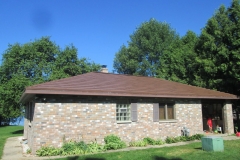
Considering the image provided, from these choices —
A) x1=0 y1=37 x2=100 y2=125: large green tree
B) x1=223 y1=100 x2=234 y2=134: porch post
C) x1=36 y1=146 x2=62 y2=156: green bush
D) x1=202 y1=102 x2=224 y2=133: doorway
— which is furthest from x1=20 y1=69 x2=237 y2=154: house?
x1=0 y1=37 x2=100 y2=125: large green tree

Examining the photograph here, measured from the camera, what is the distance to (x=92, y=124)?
36.7 feet

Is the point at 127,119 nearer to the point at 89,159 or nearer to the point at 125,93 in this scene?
the point at 125,93

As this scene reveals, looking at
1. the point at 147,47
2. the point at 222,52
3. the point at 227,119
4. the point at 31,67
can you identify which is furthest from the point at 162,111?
the point at 147,47

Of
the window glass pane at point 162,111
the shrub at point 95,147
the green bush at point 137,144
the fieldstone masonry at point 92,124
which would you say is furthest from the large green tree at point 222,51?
the shrub at point 95,147

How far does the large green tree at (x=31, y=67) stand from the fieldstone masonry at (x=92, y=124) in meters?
14.3

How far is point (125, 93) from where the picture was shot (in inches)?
470

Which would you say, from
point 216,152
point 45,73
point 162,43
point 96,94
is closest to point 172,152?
point 216,152

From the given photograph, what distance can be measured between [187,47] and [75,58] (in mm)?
15798

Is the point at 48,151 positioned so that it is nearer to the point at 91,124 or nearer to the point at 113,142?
the point at 91,124

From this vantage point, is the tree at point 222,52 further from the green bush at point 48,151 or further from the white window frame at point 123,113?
the green bush at point 48,151

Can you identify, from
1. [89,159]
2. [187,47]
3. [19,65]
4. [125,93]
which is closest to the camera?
[89,159]

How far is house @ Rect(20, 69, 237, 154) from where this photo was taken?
10.1 m

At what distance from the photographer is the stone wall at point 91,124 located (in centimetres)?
1007

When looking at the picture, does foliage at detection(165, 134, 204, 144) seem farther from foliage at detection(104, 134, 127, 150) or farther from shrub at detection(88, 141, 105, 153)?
shrub at detection(88, 141, 105, 153)
